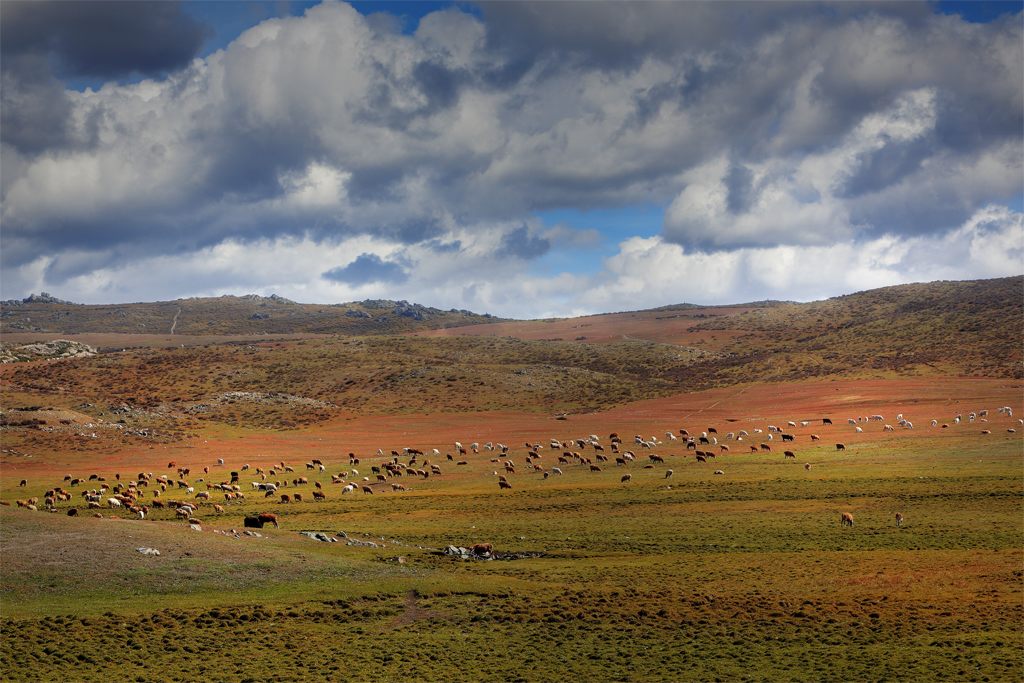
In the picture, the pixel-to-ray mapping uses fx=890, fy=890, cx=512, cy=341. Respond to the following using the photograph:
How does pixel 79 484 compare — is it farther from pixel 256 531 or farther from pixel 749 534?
pixel 749 534

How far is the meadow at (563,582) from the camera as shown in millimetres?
35062

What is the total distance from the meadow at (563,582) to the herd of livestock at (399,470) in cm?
169

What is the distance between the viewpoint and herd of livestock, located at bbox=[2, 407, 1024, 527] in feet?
222

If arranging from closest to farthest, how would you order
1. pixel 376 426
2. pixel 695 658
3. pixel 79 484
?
pixel 695 658 < pixel 79 484 < pixel 376 426

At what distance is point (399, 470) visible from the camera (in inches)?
3371

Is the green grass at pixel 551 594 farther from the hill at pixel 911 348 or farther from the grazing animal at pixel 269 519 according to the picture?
the hill at pixel 911 348

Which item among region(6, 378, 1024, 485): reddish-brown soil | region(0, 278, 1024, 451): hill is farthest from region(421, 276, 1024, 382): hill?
region(6, 378, 1024, 485): reddish-brown soil

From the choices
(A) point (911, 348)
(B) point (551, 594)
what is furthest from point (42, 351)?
(A) point (911, 348)

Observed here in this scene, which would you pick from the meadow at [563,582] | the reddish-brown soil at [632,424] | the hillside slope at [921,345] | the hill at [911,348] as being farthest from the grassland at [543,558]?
the hill at [911,348]

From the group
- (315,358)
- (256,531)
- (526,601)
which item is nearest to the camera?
(526,601)

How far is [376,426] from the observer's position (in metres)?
129

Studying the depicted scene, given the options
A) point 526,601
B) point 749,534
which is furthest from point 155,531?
point 749,534

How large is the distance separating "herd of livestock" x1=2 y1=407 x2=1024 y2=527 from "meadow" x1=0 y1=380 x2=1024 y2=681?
1.69 m

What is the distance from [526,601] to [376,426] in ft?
291
